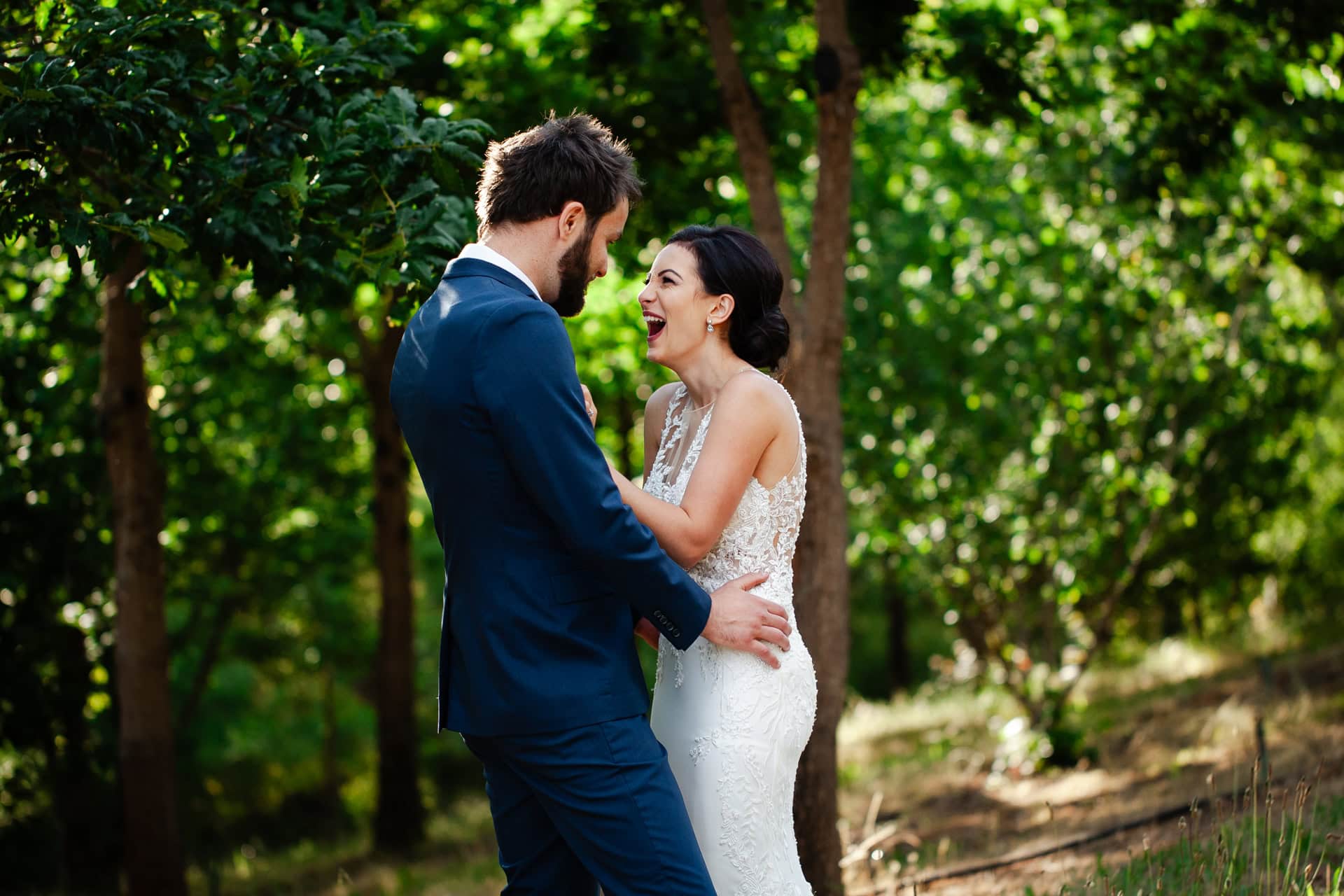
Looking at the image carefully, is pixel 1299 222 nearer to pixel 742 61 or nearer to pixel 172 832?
pixel 742 61

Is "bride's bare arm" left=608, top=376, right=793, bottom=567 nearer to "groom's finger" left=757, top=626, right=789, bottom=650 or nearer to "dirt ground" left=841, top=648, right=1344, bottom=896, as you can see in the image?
"groom's finger" left=757, top=626, right=789, bottom=650

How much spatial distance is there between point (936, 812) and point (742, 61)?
5.46 m

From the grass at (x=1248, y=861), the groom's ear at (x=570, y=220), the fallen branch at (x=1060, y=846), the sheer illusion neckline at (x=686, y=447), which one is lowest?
the fallen branch at (x=1060, y=846)

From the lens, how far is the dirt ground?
5.60 m

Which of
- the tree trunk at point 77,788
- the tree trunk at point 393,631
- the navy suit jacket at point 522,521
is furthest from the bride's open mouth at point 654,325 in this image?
the tree trunk at point 393,631

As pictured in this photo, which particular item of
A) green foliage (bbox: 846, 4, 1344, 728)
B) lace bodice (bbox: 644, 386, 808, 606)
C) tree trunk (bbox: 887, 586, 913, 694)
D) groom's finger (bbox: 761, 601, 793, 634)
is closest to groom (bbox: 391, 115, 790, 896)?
groom's finger (bbox: 761, 601, 793, 634)

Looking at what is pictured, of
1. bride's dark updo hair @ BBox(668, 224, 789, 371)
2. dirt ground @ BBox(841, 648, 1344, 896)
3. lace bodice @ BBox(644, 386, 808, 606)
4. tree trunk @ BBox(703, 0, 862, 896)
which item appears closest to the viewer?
lace bodice @ BBox(644, 386, 808, 606)

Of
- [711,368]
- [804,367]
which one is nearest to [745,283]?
[711,368]

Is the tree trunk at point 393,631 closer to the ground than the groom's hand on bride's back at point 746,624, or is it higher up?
closer to the ground

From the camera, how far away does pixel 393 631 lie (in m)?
11.2

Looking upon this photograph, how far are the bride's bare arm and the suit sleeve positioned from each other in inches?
11.7

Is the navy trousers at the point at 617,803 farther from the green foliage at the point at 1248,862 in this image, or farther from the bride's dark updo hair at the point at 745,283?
the green foliage at the point at 1248,862

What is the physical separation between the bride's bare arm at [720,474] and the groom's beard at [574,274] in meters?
0.43

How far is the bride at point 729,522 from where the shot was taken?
3.07 metres
